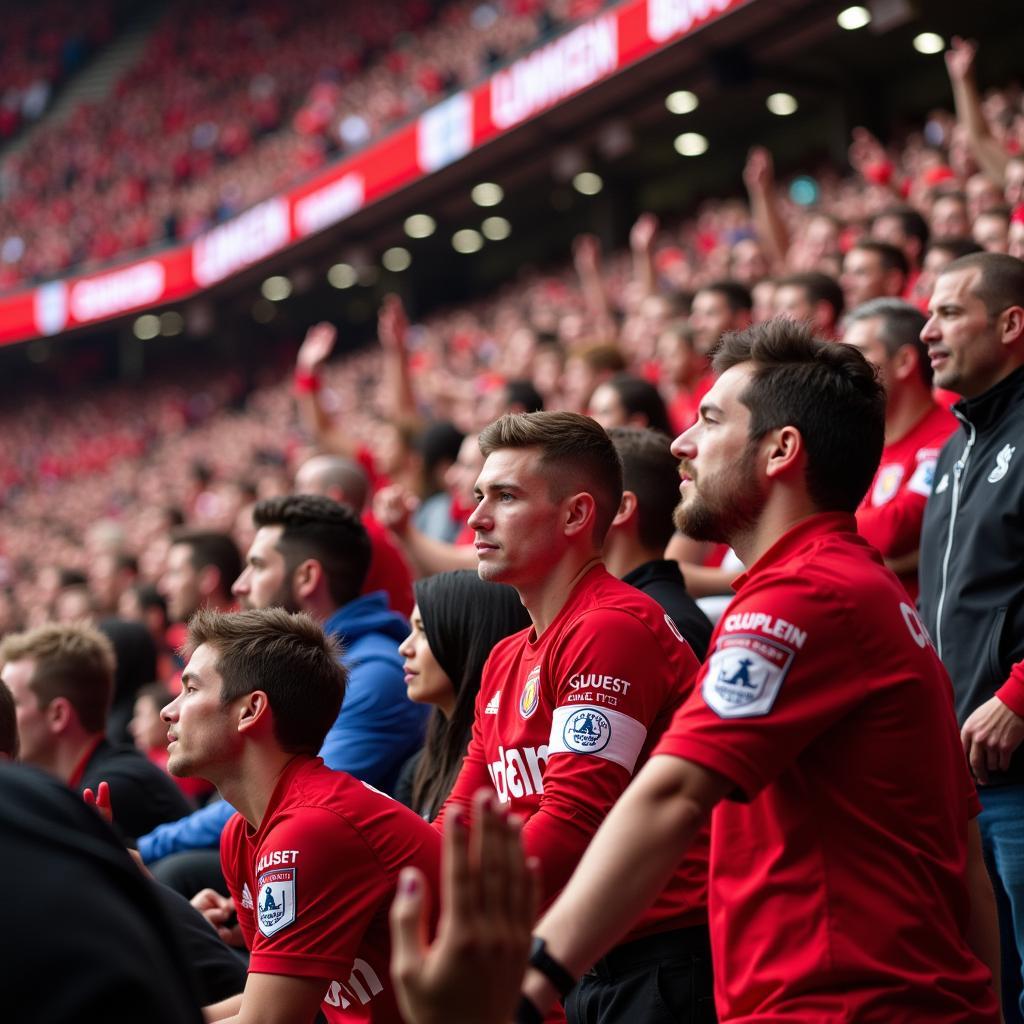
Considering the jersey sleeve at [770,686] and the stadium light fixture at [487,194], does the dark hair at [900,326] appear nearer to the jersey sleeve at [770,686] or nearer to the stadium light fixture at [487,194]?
the jersey sleeve at [770,686]

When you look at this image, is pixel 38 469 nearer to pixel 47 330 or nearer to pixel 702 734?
pixel 47 330

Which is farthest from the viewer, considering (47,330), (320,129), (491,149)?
(47,330)

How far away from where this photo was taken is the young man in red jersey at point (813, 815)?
173cm

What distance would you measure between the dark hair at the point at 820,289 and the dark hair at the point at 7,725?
3.40 m

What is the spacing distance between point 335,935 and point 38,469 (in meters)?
24.8

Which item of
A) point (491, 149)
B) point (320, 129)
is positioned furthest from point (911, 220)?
point (320, 129)

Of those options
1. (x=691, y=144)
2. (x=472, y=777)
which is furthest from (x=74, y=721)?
(x=691, y=144)

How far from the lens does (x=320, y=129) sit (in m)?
21.5

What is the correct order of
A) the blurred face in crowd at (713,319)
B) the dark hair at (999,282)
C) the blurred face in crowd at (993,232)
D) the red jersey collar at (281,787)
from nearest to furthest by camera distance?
the red jersey collar at (281,787) → the dark hair at (999,282) → the blurred face in crowd at (993,232) → the blurred face in crowd at (713,319)

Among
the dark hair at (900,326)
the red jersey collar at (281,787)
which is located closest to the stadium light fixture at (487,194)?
the dark hair at (900,326)

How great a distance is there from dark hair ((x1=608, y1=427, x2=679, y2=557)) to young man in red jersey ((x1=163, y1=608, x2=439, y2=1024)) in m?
0.94

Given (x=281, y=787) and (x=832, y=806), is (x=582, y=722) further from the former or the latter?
(x=281, y=787)

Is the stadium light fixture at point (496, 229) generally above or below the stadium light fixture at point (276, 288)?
above

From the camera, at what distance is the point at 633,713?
2480mm
